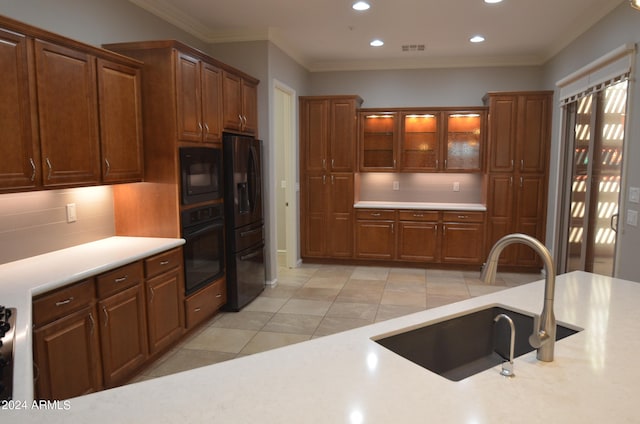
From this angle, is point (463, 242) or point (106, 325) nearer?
point (106, 325)

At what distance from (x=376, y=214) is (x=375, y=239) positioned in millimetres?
353

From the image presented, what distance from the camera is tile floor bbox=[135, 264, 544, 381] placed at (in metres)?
3.50

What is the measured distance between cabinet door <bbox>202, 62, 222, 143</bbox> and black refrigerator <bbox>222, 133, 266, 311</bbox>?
0.17 m

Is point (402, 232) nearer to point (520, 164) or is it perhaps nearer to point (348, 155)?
point (348, 155)

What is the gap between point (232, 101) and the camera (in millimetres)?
4281

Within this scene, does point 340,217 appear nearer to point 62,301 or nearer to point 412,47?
point 412,47

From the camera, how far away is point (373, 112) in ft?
20.1

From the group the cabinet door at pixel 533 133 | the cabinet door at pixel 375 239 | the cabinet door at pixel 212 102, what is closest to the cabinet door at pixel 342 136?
the cabinet door at pixel 375 239

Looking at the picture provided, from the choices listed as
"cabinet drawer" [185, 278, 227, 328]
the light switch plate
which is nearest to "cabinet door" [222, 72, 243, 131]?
"cabinet drawer" [185, 278, 227, 328]

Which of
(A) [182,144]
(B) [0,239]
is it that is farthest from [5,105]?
(A) [182,144]

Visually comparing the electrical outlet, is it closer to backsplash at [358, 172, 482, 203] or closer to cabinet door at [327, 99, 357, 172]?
cabinet door at [327, 99, 357, 172]

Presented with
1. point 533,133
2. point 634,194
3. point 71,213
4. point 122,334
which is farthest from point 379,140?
point 122,334

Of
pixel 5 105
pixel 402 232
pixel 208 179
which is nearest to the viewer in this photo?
pixel 5 105

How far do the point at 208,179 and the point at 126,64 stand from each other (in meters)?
1.11
